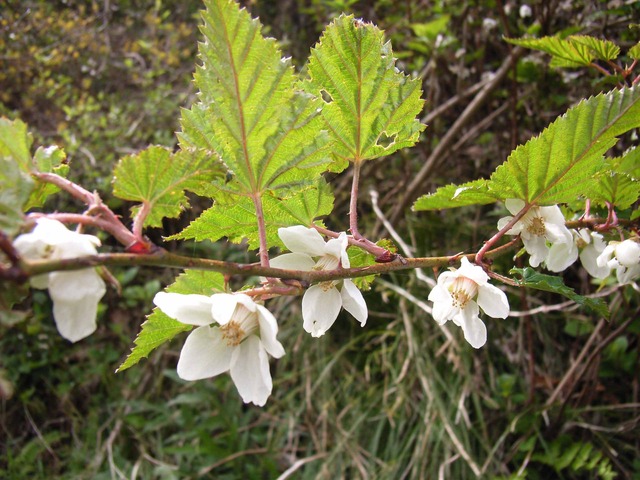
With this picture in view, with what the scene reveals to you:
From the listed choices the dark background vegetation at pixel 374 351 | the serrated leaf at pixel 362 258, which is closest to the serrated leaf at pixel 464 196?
the serrated leaf at pixel 362 258

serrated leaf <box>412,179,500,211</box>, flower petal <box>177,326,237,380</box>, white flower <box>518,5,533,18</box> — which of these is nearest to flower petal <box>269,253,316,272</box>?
flower petal <box>177,326,237,380</box>

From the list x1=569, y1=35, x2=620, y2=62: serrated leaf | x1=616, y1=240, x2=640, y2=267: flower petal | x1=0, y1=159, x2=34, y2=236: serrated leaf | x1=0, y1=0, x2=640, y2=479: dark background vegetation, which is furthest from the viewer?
x1=0, y1=0, x2=640, y2=479: dark background vegetation

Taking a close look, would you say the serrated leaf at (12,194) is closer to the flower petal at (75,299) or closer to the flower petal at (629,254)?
the flower petal at (75,299)

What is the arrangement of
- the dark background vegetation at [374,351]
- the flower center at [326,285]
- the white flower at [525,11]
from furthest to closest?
1. the white flower at [525,11]
2. the dark background vegetation at [374,351]
3. the flower center at [326,285]

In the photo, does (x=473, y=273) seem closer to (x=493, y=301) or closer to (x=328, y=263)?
(x=493, y=301)

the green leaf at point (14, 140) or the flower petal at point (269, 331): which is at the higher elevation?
the green leaf at point (14, 140)

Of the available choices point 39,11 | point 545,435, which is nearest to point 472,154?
point 545,435

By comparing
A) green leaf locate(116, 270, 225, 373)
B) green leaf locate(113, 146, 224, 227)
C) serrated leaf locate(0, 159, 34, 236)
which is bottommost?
green leaf locate(116, 270, 225, 373)

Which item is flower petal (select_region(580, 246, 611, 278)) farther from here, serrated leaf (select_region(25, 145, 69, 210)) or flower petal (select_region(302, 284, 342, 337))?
serrated leaf (select_region(25, 145, 69, 210))
